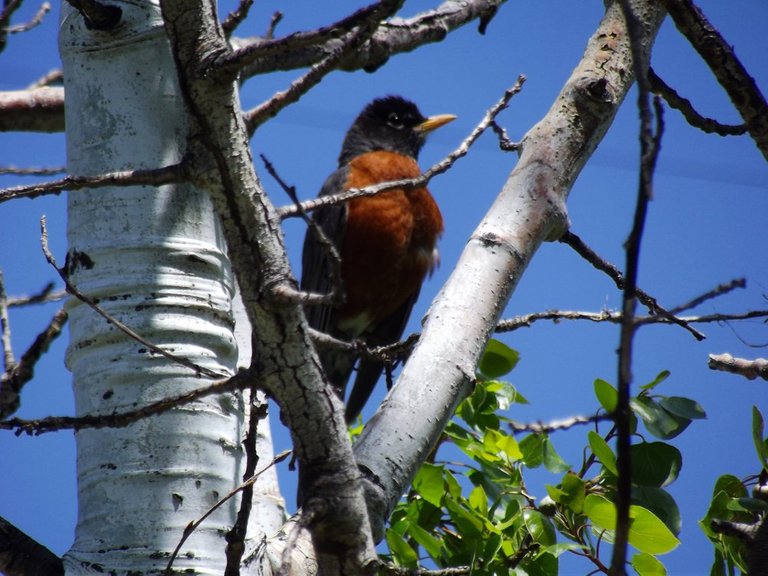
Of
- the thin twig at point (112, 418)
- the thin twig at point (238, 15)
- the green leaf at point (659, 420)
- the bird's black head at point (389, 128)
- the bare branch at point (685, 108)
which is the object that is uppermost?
the bird's black head at point (389, 128)

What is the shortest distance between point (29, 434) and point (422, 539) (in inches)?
43.6

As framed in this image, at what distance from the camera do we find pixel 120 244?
5.50ft

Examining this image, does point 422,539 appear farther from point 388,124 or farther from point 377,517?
point 388,124

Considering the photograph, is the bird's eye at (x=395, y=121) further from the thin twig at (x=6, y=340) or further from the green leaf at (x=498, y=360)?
the thin twig at (x=6, y=340)

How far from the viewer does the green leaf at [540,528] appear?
6.63 ft

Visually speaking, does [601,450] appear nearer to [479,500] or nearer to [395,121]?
[479,500]

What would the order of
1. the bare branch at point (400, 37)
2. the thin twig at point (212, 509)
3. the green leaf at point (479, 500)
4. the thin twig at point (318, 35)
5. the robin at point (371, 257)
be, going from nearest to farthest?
the thin twig at point (318, 35), the thin twig at point (212, 509), the green leaf at point (479, 500), the bare branch at point (400, 37), the robin at point (371, 257)

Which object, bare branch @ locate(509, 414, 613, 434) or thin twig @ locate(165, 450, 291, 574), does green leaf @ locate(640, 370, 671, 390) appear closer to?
bare branch @ locate(509, 414, 613, 434)

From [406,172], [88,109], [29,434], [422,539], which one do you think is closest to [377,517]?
[29,434]

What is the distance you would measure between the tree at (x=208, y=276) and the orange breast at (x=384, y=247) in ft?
7.91

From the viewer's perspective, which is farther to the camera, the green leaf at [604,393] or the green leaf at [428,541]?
the green leaf at [428,541]

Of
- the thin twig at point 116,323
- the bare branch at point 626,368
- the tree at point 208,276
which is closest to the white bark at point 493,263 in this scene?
the tree at point 208,276

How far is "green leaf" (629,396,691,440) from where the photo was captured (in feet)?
6.76

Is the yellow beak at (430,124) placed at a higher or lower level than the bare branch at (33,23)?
higher
